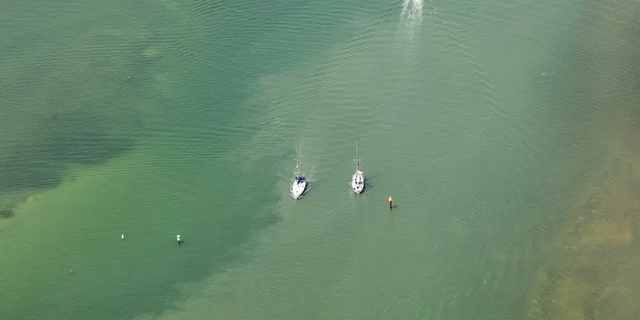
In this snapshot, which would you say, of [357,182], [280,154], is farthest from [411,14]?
[357,182]

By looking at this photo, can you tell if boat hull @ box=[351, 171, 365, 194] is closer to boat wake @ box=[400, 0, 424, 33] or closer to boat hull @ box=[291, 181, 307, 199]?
boat hull @ box=[291, 181, 307, 199]

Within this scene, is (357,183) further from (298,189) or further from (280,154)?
(280,154)

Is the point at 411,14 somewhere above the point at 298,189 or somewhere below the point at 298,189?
above

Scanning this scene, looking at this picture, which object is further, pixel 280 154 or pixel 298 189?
pixel 280 154

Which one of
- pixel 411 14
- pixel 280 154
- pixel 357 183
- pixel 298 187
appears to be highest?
pixel 411 14

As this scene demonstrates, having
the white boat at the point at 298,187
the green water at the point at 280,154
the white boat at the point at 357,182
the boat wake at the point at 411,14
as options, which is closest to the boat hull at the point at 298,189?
the white boat at the point at 298,187

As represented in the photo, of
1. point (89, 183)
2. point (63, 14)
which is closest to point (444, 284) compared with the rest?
point (89, 183)

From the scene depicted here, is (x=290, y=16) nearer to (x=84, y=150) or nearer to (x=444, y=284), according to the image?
(x=84, y=150)

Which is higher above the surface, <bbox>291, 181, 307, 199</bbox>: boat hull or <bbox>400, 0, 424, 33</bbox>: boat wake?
<bbox>400, 0, 424, 33</bbox>: boat wake

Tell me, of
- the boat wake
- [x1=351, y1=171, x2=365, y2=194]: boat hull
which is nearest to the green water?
the boat wake
